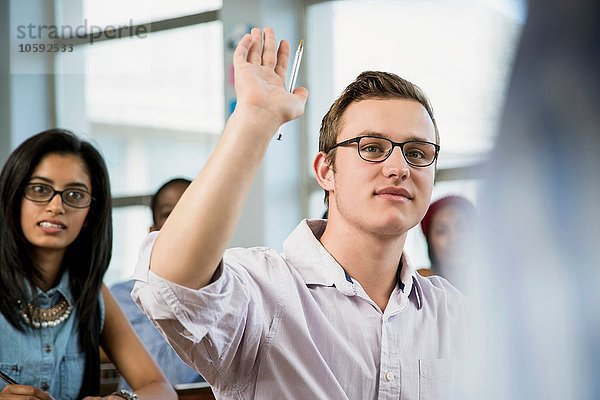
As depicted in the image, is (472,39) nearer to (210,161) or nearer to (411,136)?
(210,161)

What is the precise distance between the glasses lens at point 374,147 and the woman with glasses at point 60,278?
975 millimetres

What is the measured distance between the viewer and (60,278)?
236cm

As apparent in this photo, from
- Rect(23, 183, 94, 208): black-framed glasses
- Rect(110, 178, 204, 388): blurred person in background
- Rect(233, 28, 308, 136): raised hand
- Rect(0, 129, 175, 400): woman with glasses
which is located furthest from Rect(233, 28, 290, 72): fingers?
Rect(110, 178, 204, 388): blurred person in background

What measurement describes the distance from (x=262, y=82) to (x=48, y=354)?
1.51 meters

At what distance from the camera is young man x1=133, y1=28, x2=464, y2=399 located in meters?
0.97

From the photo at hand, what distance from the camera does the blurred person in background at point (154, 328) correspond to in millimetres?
3324

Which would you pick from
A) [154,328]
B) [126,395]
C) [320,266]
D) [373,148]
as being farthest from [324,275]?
[154,328]

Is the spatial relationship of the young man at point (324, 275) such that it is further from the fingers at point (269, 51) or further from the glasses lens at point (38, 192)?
the glasses lens at point (38, 192)

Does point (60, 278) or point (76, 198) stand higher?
point (76, 198)

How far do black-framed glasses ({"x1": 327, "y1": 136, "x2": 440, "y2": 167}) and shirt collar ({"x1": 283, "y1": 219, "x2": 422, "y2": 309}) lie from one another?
0.59 ft

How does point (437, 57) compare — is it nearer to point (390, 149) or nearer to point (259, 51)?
point (259, 51)

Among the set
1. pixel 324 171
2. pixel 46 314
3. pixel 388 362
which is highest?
pixel 324 171

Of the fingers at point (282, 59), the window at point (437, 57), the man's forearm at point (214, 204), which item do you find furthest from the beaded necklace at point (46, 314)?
the fingers at point (282, 59)

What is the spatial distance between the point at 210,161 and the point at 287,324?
457 mm
